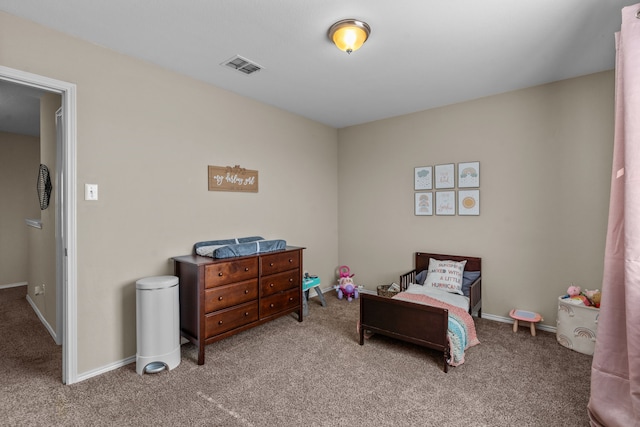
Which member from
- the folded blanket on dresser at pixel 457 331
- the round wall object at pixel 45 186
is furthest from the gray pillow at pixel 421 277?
the round wall object at pixel 45 186

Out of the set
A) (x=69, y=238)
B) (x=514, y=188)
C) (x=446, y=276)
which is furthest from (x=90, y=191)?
(x=514, y=188)

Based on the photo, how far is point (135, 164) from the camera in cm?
271

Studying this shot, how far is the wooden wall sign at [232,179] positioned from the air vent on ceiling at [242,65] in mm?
1001

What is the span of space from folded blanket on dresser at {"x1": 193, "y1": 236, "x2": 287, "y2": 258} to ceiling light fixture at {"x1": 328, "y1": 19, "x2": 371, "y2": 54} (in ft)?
6.21

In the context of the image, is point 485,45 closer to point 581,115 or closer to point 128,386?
point 581,115

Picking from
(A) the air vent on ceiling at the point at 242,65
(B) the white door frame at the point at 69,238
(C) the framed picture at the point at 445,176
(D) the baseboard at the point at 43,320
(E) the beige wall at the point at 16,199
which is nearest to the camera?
(B) the white door frame at the point at 69,238

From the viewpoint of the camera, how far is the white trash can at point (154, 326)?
2455mm

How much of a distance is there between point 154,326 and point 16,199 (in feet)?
15.6

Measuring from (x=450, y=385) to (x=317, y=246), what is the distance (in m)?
2.71

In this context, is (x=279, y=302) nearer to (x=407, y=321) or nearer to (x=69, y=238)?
(x=407, y=321)

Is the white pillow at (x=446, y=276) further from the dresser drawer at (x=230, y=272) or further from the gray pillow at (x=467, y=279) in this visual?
the dresser drawer at (x=230, y=272)

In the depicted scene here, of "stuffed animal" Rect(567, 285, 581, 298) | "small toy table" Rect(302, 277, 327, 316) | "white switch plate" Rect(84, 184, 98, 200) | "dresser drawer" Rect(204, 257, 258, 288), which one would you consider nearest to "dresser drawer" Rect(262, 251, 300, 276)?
"dresser drawer" Rect(204, 257, 258, 288)

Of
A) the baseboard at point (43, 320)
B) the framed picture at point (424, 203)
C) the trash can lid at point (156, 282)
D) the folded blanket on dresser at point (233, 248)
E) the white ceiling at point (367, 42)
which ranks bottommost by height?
the baseboard at point (43, 320)

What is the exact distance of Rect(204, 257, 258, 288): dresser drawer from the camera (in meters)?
2.66
